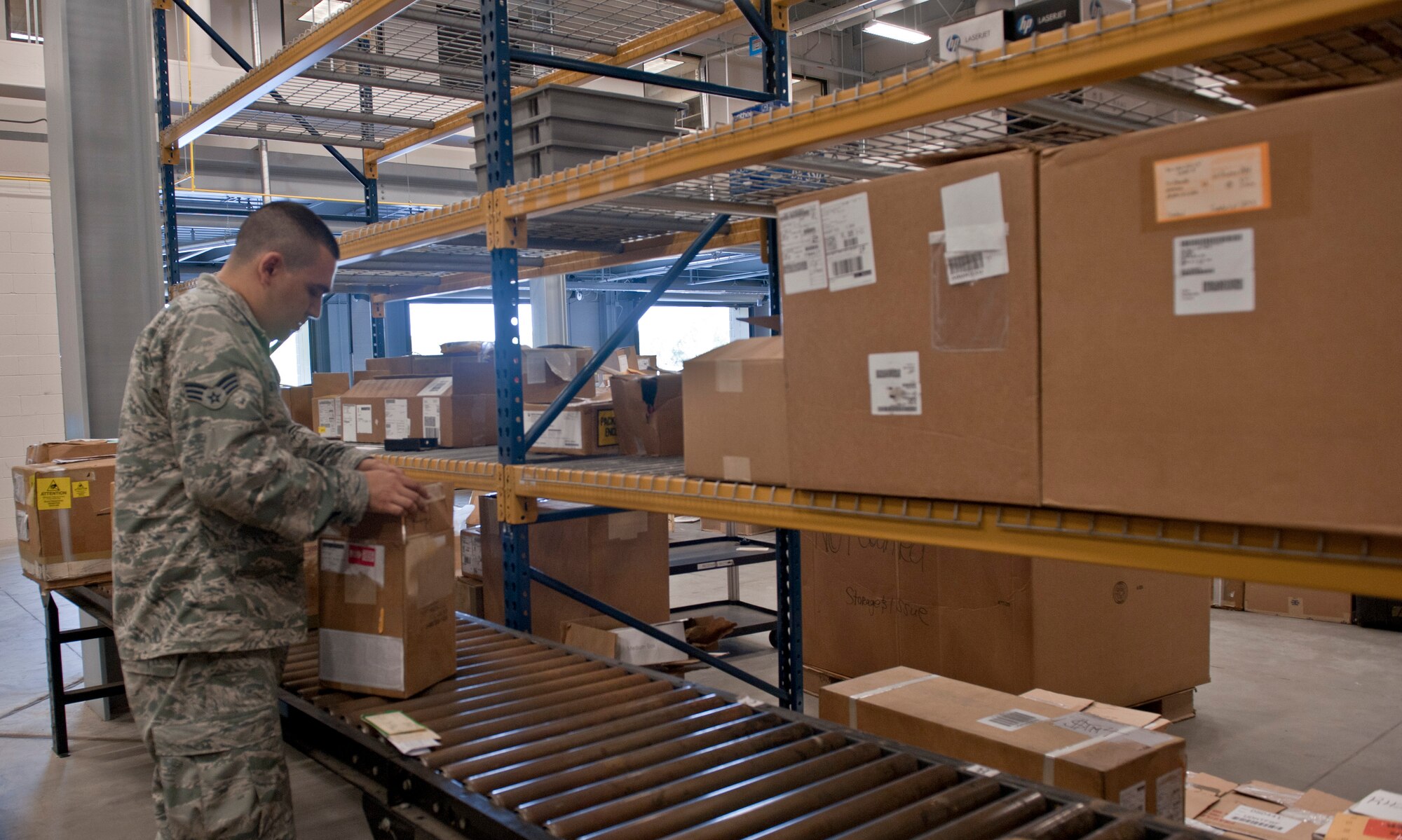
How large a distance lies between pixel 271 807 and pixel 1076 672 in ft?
10.5

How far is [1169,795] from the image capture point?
235 cm

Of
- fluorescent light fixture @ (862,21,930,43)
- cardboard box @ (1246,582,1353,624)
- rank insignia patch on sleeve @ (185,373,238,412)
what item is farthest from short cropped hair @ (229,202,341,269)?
fluorescent light fixture @ (862,21,930,43)

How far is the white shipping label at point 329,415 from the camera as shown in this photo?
5.05 metres

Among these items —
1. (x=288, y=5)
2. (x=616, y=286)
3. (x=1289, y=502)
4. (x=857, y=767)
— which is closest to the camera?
(x=1289, y=502)

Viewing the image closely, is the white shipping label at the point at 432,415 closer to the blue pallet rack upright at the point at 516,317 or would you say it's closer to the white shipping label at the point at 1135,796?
the blue pallet rack upright at the point at 516,317

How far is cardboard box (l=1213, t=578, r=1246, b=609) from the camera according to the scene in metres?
6.40

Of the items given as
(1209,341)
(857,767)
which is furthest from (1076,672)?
(1209,341)

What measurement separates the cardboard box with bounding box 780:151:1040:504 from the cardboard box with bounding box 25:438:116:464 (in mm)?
3917

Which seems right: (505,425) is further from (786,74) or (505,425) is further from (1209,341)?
(1209,341)

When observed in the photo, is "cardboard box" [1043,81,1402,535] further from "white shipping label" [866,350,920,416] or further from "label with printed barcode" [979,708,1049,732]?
"label with printed barcode" [979,708,1049,732]

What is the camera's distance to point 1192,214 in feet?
4.30

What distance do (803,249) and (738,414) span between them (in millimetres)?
500

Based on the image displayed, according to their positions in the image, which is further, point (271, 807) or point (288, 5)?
point (288, 5)

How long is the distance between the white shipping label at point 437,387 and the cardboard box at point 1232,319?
3033 millimetres
